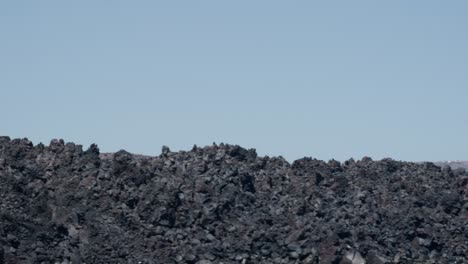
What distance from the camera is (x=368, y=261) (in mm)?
22984

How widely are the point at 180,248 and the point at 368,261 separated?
4788mm

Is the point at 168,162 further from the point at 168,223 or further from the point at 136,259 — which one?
the point at 136,259

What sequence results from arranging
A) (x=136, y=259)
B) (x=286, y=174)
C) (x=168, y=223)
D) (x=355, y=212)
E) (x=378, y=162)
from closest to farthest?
(x=136, y=259)
(x=168, y=223)
(x=355, y=212)
(x=286, y=174)
(x=378, y=162)

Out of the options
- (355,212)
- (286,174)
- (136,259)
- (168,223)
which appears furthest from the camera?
(286,174)

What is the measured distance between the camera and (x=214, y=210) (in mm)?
24500

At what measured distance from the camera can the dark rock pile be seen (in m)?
22.3

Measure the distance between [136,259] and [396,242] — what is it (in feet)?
24.7

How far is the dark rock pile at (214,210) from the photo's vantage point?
2231cm

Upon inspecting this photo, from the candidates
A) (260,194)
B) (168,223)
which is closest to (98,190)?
(168,223)

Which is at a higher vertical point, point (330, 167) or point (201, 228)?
point (330, 167)

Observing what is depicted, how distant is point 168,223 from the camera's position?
23672 millimetres

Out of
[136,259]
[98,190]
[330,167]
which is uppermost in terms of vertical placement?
[330,167]

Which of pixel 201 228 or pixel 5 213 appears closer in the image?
pixel 5 213

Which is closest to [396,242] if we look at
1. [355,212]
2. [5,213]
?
[355,212]
